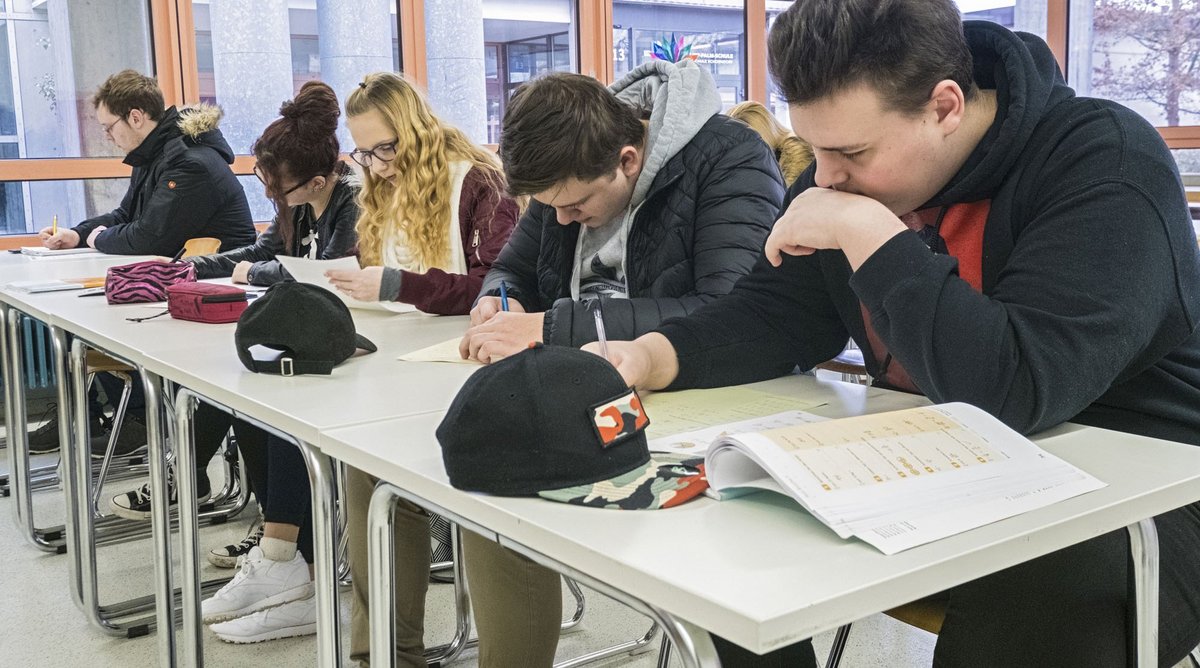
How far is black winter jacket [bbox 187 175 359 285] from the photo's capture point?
2719 millimetres

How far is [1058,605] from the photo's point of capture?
0.99 m

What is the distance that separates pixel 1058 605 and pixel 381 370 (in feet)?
3.07

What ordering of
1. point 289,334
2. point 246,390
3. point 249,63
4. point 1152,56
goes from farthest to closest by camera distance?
point 1152,56 → point 249,63 → point 289,334 → point 246,390

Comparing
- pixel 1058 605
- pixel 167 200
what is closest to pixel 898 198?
pixel 1058 605

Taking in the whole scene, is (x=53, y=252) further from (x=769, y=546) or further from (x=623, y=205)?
(x=769, y=546)

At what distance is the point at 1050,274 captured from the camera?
3.48 ft

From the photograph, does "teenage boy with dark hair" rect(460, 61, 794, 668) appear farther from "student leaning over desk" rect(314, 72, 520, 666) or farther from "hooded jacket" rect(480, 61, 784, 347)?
→ "student leaning over desk" rect(314, 72, 520, 666)

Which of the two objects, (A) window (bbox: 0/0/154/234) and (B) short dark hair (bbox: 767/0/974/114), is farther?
(A) window (bbox: 0/0/154/234)

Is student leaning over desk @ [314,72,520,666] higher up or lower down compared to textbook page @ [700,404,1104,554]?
higher up

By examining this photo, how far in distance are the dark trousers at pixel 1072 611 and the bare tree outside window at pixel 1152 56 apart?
4951mm

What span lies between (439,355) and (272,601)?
822 mm

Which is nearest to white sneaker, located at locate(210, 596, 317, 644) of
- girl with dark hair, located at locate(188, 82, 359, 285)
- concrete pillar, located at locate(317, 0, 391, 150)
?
girl with dark hair, located at locate(188, 82, 359, 285)

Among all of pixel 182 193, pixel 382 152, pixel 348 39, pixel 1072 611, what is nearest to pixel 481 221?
pixel 382 152

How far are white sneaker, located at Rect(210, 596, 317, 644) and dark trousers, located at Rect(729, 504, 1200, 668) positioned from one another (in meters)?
1.47
